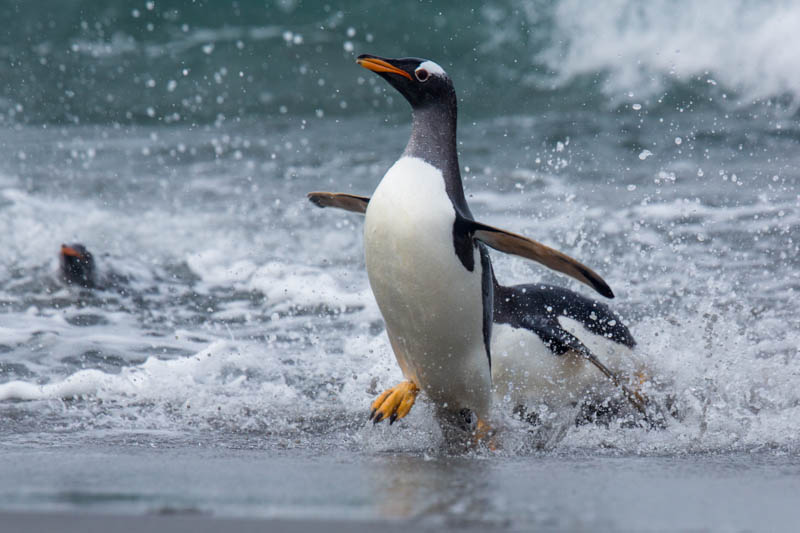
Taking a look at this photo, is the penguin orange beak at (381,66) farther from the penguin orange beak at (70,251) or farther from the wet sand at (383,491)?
the penguin orange beak at (70,251)

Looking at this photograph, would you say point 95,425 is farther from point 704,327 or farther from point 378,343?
point 704,327

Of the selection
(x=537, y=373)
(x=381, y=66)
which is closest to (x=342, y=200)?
(x=381, y=66)

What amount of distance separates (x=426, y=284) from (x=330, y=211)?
171 inches

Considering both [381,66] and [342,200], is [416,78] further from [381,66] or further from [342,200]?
[342,200]

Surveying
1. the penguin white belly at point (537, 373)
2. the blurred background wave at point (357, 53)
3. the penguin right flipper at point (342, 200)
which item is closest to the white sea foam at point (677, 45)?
the blurred background wave at point (357, 53)

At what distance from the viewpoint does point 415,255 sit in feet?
8.82

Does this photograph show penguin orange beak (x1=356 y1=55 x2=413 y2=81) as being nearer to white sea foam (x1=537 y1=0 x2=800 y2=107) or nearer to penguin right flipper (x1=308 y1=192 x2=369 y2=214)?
penguin right flipper (x1=308 y1=192 x2=369 y2=214)

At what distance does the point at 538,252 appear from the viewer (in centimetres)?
263

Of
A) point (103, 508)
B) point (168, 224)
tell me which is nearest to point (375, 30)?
point (168, 224)

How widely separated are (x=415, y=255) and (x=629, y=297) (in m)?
2.66

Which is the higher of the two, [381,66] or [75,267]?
[381,66]

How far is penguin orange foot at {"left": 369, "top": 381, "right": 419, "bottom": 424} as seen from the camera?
9.06ft

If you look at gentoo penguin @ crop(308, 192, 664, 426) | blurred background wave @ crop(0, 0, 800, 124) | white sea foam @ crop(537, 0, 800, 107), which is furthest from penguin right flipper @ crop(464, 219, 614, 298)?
white sea foam @ crop(537, 0, 800, 107)

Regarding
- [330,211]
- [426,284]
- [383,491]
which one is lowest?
[383,491]
